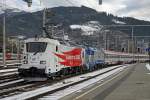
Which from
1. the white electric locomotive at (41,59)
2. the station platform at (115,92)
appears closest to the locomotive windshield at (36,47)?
the white electric locomotive at (41,59)

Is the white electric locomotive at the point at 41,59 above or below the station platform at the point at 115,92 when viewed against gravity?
above

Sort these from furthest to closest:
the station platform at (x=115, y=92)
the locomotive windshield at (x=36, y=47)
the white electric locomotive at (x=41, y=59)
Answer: the locomotive windshield at (x=36, y=47)
the white electric locomotive at (x=41, y=59)
the station platform at (x=115, y=92)

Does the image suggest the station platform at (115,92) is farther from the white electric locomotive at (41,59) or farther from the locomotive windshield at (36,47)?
the locomotive windshield at (36,47)

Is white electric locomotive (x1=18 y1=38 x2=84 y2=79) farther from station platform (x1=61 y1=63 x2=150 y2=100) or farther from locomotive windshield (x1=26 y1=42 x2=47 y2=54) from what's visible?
station platform (x1=61 y1=63 x2=150 y2=100)

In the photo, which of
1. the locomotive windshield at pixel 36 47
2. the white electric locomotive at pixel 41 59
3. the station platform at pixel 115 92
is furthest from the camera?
the locomotive windshield at pixel 36 47

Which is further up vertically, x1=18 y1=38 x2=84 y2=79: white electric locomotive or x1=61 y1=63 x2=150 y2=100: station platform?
x1=18 y1=38 x2=84 y2=79: white electric locomotive

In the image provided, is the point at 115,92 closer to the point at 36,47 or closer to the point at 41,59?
the point at 41,59

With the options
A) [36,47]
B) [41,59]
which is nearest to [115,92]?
[41,59]

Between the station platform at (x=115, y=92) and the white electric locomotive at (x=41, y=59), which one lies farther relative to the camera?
the white electric locomotive at (x=41, y=59)

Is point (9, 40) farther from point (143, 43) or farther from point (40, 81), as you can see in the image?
point (143, 43)

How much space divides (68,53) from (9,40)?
5719 cm

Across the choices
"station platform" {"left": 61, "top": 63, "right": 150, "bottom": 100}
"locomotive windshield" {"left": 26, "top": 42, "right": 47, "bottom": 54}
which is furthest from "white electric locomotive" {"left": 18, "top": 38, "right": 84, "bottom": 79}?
"station platform" {"left": 61, "top": 63, "right": 150, "bottom": 100}

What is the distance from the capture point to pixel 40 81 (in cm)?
3130

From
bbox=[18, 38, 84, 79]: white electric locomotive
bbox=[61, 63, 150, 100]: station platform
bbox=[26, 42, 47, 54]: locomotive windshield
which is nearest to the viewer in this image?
bbox=[61, 63, 150, 100]: station platform
